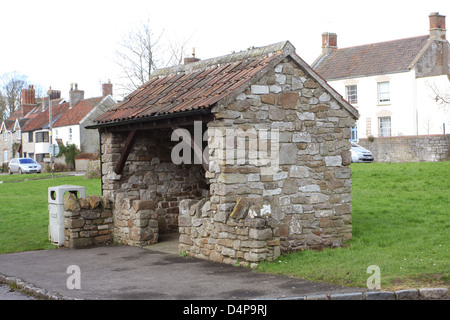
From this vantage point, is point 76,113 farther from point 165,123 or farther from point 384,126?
point 165,123

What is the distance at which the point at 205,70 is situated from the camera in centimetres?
1256

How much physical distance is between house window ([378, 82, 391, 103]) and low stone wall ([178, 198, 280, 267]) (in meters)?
26.0

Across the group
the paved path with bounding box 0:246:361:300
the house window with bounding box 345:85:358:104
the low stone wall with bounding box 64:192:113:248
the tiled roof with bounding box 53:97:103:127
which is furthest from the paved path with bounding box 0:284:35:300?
the tiled roof with bounding box 53:97:103:127

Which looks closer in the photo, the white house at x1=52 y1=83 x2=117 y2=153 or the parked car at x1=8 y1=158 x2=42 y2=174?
the parked car at x1=8 y1=158 x2=42 y2=174

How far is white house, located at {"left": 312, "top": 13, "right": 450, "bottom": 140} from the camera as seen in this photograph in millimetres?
32875

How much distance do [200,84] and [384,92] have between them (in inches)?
983

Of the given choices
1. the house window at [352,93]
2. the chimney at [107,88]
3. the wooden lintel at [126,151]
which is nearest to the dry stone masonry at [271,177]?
the wooden lintel at [126,151]

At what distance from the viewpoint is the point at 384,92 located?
113 ft

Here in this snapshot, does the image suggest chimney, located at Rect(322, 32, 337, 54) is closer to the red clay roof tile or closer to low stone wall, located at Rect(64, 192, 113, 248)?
the red clay roof tile

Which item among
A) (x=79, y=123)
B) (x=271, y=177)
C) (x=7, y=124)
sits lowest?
(x=271, y=177)

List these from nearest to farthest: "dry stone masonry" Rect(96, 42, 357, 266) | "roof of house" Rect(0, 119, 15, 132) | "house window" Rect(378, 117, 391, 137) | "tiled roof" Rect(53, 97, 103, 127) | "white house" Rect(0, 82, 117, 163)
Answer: "dry stone masonry" Rect(96, 42, 357, 266)
"house window" Rect(378, 117, 391, 137)
"white house" Rect(0, 82, 117, 163)
"tiled roof" Rect(53, 97, 103, 127)
"roof of house" Rect(0, 119, 15, 132)

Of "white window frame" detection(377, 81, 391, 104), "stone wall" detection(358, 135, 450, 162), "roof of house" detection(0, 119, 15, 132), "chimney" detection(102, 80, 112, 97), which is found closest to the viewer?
"stone wall" detection(358, 135, 450, 162)

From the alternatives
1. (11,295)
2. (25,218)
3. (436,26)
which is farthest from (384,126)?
(11,295)
